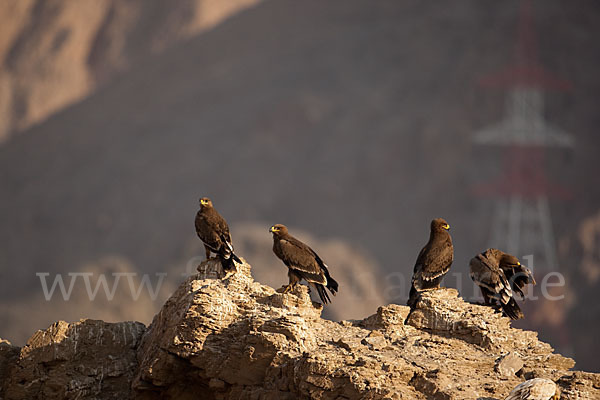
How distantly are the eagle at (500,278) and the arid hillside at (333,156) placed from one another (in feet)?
142

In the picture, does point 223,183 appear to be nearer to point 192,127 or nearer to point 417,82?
point 192,127

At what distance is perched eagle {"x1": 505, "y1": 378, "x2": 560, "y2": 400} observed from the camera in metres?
11.3

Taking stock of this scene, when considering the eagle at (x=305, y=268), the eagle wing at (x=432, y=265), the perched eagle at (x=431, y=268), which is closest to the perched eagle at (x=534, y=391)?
the perched eagle at (x=431, y=268)

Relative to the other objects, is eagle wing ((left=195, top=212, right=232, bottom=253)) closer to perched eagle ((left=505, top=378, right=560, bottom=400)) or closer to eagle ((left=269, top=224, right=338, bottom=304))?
eagle ((left=269, top=224, right=338, bottom=304))

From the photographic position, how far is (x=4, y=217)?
230 feet

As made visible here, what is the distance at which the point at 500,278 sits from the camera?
14.9 meters

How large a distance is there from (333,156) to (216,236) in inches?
2168

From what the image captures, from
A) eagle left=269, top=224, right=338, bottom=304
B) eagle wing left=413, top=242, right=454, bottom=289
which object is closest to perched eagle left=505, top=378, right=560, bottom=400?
eagle wing left=413, top=242, right=454, bottom=289

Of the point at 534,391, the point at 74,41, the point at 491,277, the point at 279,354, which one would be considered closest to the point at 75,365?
the point at 279,354

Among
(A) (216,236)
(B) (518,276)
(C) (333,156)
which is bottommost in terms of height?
(A) (216,236)

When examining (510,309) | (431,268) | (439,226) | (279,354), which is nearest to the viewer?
(279,354)

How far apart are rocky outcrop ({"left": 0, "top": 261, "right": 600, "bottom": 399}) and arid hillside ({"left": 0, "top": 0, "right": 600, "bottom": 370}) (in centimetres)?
4293

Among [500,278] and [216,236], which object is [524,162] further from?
[216,236]

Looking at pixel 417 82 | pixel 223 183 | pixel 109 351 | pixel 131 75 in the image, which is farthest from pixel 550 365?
pixel 131 75
